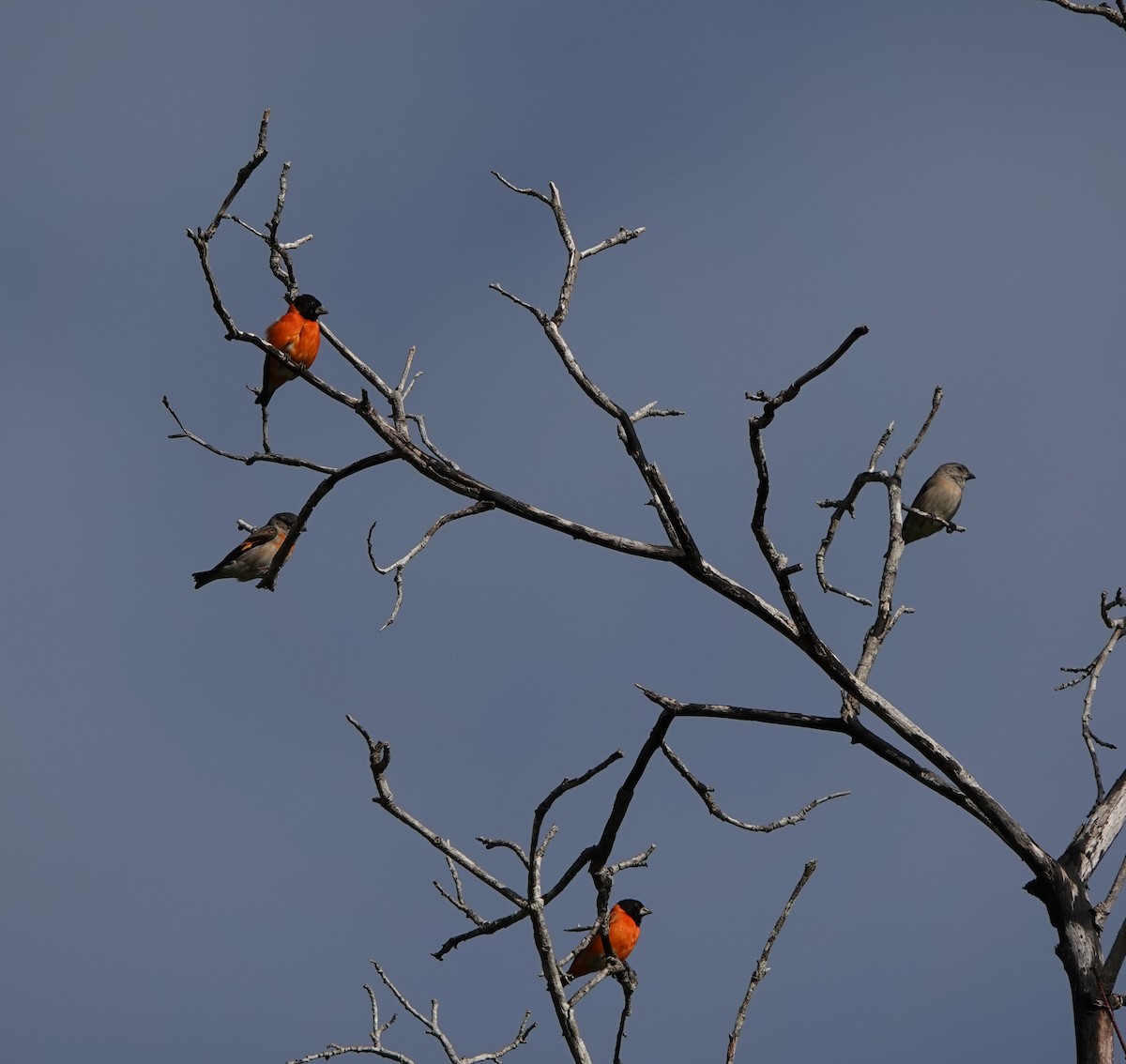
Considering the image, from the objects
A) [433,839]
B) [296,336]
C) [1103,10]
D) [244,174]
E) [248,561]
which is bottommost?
[433,839]

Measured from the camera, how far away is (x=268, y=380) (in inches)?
456

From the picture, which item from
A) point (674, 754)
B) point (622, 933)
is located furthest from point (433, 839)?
point (622, 933)

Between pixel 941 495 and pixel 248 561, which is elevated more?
pixel 941 495

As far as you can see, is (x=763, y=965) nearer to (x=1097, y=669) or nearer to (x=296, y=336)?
(x=1097, y=669)

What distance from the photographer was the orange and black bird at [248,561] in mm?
11516

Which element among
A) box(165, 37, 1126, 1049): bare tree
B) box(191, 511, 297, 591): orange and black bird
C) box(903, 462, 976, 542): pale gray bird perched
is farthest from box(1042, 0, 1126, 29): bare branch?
box(191, 511, 297, 591): orange and black bird

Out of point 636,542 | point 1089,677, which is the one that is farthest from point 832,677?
point 1089,677

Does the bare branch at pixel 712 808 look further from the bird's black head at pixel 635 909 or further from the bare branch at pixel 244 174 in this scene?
the bird's black head at pixel 635 909

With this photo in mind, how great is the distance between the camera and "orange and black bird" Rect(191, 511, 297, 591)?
11.5m

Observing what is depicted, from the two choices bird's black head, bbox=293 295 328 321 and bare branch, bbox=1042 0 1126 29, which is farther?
bird's black head, bbox=293 295 328 321

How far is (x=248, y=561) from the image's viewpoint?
11.6 meters

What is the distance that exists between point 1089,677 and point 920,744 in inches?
59.4

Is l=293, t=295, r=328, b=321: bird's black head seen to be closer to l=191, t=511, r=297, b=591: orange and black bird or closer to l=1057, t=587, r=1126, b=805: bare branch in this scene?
l=191, t=511, r=297, b=591: orange and black bird

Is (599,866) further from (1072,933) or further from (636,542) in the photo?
(1072,933)
